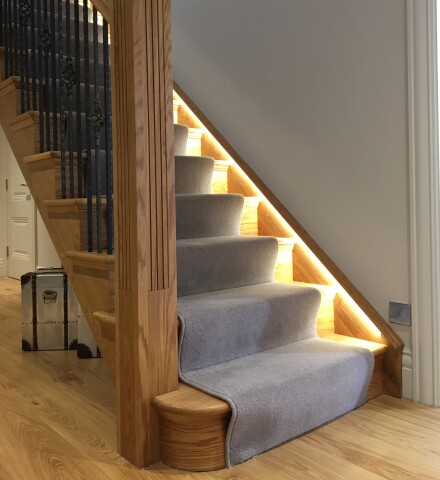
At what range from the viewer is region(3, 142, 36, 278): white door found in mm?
4684

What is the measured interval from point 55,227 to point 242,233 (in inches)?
36.4

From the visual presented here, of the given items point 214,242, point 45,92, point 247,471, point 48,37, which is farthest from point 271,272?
point 48,37

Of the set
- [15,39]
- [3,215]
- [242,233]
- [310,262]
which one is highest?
[15,39]

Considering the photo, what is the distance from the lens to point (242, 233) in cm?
254

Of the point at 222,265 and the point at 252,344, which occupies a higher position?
the point at 222,265

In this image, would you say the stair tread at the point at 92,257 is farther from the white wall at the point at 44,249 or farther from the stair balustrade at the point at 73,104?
the white wall at the point at 44,249

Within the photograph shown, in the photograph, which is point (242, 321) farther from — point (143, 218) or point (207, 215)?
point (207, 215)

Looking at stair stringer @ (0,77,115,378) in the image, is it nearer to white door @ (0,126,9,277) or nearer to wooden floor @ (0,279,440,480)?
wooden floor @ (0,279,440,480)

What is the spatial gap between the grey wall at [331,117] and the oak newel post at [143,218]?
0.92m

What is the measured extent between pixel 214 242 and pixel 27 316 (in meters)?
1.16

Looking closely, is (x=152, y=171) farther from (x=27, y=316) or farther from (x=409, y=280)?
(x=27, y=316)

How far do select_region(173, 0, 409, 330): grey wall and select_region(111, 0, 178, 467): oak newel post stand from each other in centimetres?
92

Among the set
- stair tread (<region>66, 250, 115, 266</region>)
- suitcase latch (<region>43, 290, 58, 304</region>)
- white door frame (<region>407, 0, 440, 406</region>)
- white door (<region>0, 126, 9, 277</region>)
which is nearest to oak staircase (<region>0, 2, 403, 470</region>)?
stair tread (<region>66, 250, 115, 266</region>)

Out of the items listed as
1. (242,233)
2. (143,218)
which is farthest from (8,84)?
(143,218)
